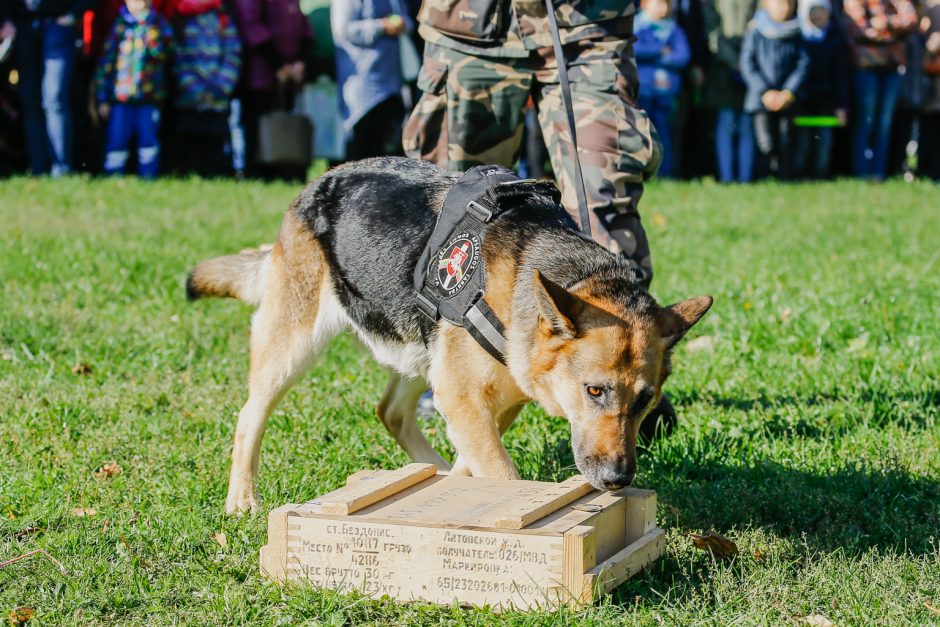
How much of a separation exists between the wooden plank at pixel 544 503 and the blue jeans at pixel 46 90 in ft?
35.1

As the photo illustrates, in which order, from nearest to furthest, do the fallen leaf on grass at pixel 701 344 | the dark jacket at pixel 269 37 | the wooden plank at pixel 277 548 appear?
the wooden plank at pixel 277 548, the fallen leaf on grass at pixel 701 344, the dark jacket at pixel 269 37

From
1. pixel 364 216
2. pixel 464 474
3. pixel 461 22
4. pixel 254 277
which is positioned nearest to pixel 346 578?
pixel 464 474

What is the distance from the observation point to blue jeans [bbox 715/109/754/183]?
15914mm

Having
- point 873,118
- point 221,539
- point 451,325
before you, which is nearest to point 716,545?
point 451,325

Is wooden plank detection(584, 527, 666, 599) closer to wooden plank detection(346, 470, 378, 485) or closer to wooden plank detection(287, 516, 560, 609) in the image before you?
wooden plank detection(287, 516, 560, 609)

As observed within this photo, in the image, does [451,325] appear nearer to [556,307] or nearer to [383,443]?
[556,307]

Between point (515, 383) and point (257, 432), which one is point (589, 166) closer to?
point (515, 383)

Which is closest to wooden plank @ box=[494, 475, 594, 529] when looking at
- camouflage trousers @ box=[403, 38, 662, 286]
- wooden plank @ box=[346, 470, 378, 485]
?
wooden plank @ box=[346, 470, 378, 485]

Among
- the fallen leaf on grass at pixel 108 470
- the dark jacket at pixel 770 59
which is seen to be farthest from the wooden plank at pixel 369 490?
the dark jacket at pixel 770 59

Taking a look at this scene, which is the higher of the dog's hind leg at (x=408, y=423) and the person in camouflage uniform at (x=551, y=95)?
the person in camouflage uniform at (x=551, y=95)

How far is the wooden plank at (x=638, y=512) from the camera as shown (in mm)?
3783

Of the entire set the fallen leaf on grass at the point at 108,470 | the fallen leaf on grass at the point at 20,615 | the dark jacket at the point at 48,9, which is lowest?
the fallen leaf on grass at the point at 108,470

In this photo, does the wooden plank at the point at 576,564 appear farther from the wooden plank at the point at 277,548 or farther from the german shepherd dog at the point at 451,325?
the wooden plank at the point at 277,548

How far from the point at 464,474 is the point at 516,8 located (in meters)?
1.94
